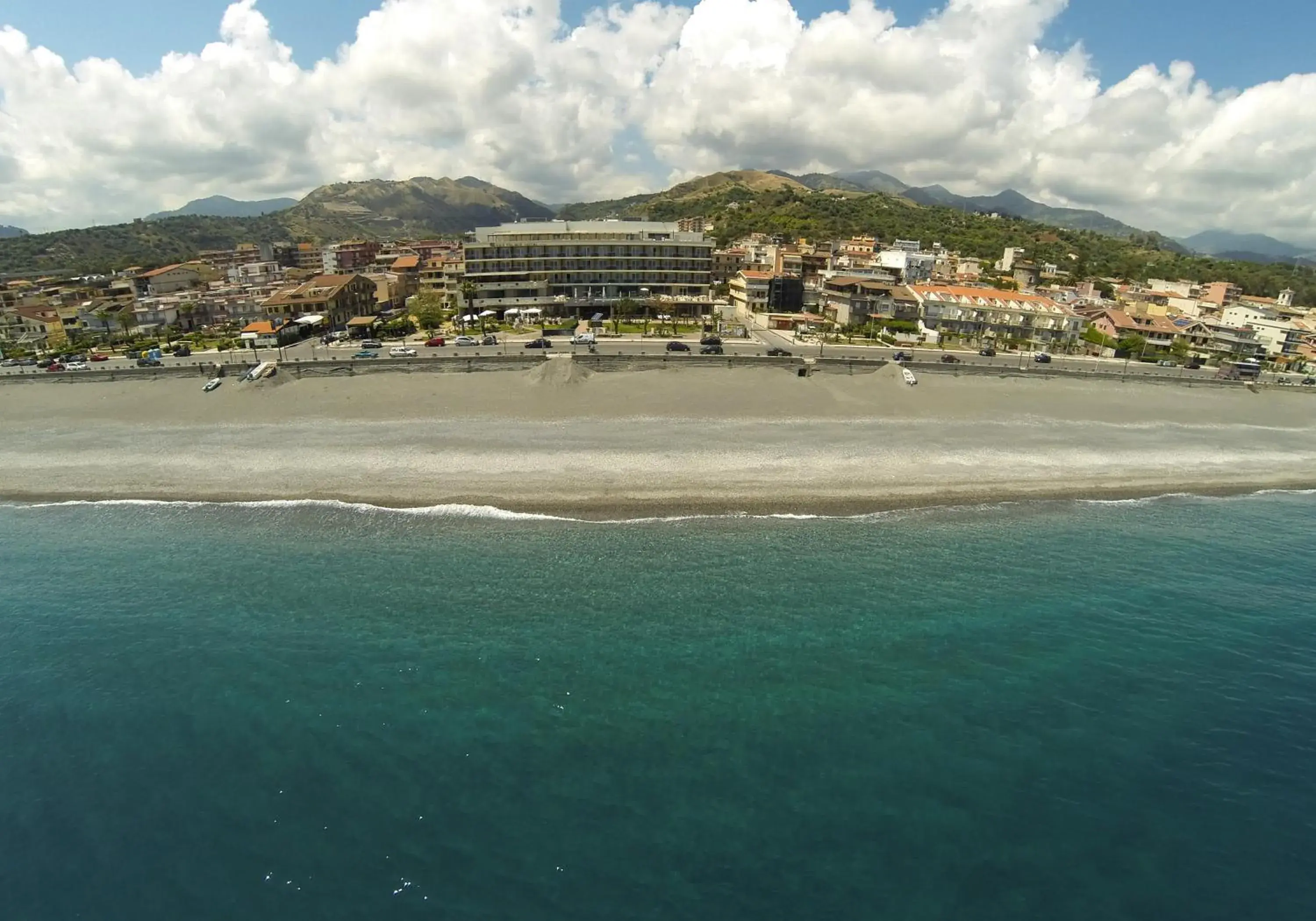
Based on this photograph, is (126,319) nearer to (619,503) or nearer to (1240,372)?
(619,503)

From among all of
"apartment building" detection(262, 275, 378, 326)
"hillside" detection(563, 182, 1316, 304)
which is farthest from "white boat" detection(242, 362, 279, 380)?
"hillside" detection(563, 182, 1316, 304)

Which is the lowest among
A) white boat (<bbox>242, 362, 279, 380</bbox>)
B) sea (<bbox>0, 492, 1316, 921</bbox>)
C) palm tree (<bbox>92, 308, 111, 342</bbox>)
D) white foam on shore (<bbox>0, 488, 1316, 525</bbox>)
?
sea (<bbox>0, 492, 1316, 921</bbox>)

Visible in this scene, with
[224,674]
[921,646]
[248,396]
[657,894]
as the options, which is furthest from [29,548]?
[921,646]

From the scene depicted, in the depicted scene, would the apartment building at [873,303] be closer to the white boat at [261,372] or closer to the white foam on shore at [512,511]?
the white foam on shore at [512,511]

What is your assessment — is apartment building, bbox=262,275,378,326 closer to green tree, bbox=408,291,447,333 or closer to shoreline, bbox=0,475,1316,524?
green tree, bbox=408,291,447,333

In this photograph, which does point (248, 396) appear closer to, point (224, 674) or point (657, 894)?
point (224, 674)

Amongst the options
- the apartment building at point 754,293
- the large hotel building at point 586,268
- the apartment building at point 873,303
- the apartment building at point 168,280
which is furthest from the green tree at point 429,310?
the apartment building at point 873,303

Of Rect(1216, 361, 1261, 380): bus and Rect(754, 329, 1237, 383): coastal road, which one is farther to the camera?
Rect(1216, 361, 1261, 380): bus

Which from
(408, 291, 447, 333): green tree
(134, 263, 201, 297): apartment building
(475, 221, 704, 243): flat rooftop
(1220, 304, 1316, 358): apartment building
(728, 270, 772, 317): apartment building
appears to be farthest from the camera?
(134, 263, 201, 297): apartment building

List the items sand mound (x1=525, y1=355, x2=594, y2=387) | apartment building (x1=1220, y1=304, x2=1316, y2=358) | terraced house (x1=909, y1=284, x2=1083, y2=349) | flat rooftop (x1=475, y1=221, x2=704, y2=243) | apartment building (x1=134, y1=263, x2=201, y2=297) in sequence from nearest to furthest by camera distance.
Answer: sand mound (x1=525, y1=355, x2=594, y2=387), terraced house (x1=909, y1=284, x2=1083, y2=349), apartment building (x1=1220, y1=304, x2=1316, y2=358), flat rooftop (x1=475, y1=221, x2=704, y2=243), apartment building (x1=134, y1=263, x2=201, y2=297)
